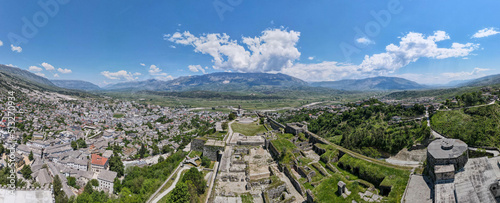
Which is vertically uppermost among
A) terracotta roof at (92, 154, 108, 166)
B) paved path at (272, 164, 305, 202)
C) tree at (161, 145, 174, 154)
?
paved path at (272, 164, 305, 202)

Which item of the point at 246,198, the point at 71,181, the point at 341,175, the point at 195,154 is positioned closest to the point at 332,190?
the point at 341,175

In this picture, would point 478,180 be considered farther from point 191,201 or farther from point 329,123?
point 329,123

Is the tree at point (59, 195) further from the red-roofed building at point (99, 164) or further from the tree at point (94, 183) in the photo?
the red-roofed building at point (99, 164)

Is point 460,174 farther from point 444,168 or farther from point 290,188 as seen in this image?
point 290,188

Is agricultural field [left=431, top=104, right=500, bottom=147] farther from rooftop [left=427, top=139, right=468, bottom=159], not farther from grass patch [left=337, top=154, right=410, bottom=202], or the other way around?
grass patch [left=337, top=154, right=410, bottom=202]

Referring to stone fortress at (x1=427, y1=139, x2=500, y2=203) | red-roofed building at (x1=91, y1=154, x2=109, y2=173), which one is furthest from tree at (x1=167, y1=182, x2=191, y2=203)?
red-roofed building at (x1=91, y1=154, x2=109, y2=173)

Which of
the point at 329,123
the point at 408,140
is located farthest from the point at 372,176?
the point at 329,123

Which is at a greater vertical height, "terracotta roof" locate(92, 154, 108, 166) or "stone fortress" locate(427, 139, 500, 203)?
"stone fortress" locate(427, 139, 500, 203)

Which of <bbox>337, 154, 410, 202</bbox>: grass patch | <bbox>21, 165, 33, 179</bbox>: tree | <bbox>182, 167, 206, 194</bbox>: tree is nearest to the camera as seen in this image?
<bbox>337, 154, 410, 202</bbox>: grass patch
